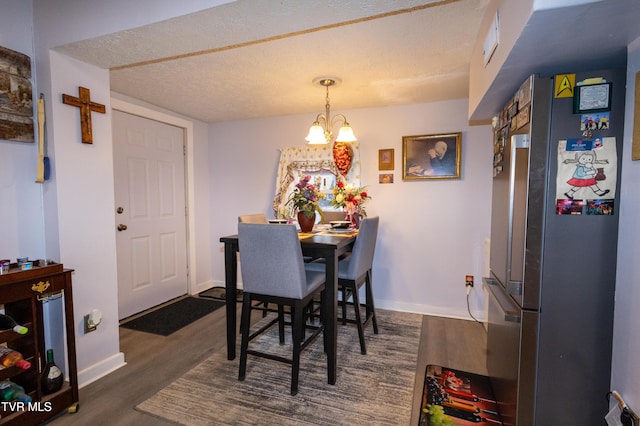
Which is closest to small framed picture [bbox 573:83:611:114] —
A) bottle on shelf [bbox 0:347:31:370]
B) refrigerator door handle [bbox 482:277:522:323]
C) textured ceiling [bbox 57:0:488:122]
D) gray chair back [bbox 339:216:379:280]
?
textured ceiling [bbox 57:0:488:122]

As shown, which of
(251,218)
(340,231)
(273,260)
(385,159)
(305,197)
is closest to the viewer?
(273,260)

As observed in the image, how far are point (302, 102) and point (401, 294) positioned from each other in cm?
226

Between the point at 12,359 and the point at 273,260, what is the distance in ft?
4.32

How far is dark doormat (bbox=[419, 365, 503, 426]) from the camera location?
1.71 meters

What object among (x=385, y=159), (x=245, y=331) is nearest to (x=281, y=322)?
(x=245, y=331)

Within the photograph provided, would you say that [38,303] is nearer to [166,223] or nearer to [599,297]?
[166,223]

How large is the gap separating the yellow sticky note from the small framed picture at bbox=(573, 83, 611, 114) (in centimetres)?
2

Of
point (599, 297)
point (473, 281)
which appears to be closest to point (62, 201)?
point (599, 297)

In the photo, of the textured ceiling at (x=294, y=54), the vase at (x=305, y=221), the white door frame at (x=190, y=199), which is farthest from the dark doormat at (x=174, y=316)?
the textured ceiling at (x=294, y=54)

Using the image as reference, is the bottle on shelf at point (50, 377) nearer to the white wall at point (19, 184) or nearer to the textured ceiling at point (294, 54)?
the white wall at point (19, 184)

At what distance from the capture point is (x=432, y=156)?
3049 mm

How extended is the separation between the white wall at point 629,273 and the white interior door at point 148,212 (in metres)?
3.59

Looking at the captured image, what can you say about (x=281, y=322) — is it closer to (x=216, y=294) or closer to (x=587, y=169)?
(x=216, y=294)

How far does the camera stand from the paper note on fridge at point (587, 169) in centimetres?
123
